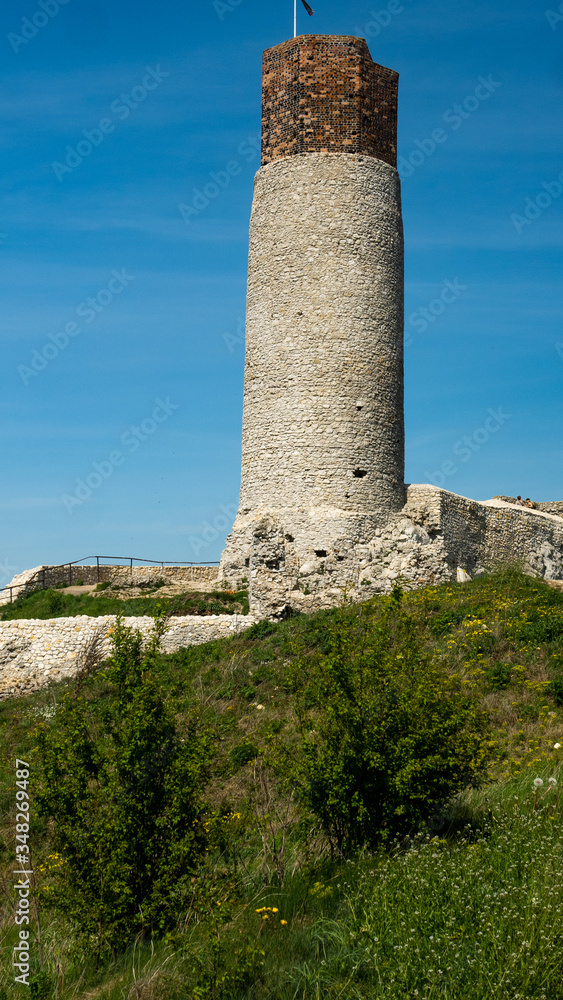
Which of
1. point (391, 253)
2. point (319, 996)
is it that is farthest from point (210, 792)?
point (391, 253)

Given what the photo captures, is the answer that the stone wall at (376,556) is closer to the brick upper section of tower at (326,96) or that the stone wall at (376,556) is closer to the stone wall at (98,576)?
the stone wall at (98,576)

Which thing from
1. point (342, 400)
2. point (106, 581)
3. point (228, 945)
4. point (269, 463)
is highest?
point (342, 400)

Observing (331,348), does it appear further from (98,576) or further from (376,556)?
(98,576)

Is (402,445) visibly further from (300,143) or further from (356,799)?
(356,799)

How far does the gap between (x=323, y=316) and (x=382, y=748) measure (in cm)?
1522

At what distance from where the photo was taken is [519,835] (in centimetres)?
826

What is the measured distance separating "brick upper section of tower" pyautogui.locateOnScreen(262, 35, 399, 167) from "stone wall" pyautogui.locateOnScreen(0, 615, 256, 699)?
39.3 ft

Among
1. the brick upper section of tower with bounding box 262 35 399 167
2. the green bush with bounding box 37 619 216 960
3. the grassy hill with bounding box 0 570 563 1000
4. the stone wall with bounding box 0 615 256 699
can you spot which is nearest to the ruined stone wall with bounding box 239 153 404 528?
the brick upper section of tower with bounding box 262 35 399 167

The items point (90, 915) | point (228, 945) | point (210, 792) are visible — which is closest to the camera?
point (228, 945)

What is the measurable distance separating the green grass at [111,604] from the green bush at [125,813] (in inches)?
504

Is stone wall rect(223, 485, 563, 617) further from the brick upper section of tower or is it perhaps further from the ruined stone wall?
the brick upper section of tower

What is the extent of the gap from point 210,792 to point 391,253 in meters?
15.3

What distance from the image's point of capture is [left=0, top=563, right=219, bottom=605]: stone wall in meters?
26.6

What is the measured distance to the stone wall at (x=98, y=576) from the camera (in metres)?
26.6
